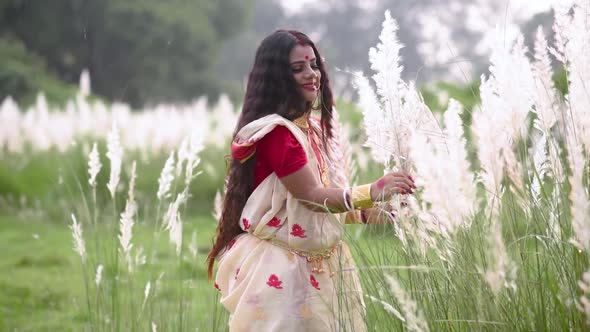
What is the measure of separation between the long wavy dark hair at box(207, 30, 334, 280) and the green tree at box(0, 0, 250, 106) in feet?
58.2

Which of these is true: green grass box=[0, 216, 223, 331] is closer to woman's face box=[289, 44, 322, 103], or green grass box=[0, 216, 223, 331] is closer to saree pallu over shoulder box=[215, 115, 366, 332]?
saree pallu over shoulder box=[215, 115, 366, 332]

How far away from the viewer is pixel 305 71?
7.47 feet

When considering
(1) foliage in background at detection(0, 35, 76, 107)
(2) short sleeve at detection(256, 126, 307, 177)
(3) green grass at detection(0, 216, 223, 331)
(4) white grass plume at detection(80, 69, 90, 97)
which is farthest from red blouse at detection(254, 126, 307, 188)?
(1) foliage in background at detection(0, 35, 76, 107)

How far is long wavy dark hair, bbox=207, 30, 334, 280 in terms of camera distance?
2.30 metres

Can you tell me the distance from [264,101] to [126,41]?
1946 centimetres

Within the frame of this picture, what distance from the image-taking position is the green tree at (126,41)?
789 inches

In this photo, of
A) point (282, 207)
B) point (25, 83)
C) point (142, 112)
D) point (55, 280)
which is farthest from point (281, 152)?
point (25, 83)

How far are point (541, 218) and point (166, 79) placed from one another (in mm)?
20666

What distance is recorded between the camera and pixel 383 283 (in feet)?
5.64

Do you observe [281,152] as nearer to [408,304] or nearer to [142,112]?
[408,304]

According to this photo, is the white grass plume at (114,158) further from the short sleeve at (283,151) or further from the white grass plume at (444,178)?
the white grass plume at (444,178)

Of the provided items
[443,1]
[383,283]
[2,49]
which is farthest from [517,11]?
[443,1]

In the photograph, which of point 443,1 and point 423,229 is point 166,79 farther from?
point 423,229

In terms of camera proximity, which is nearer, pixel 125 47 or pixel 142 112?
pixel 142 112
